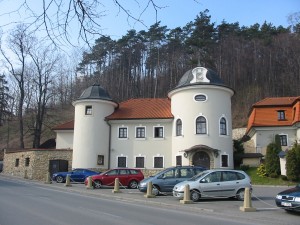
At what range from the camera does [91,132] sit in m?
41.4

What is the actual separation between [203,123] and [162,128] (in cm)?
516

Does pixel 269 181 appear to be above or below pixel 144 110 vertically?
below

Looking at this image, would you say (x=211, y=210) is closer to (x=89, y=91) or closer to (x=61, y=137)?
(x=89, y=91)

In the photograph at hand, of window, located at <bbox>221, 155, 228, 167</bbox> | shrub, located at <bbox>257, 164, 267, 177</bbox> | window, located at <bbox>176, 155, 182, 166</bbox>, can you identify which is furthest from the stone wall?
shrub, located at <bbox>257, 164, 267, 177</bbox>

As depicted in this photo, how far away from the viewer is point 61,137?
158ft

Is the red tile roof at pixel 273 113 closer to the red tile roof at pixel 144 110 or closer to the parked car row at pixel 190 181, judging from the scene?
the red tile roof at pixel 144 110

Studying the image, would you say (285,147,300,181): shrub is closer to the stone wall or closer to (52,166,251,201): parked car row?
(52,166,251,201): parked car row

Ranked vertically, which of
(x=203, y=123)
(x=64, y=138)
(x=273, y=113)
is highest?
(x=273, y=113)

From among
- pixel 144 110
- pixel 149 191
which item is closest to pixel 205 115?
pixel 144 110

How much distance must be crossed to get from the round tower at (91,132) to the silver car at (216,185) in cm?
2238

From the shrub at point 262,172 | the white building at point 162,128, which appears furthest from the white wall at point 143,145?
the shrub at point 262,172

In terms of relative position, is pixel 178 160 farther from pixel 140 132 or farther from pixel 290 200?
pixel 290 200

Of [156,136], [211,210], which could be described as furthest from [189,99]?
[211,210]

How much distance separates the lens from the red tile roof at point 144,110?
1635 inches
